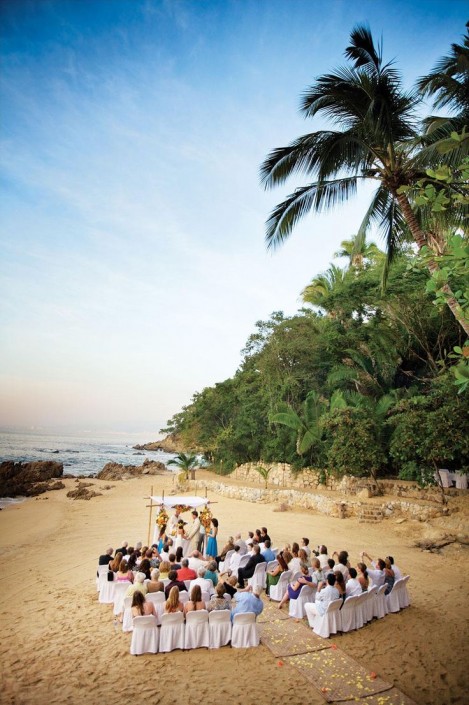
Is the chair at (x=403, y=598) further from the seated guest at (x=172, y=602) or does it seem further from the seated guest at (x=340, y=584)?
the seated guest at (x=172, y=602)

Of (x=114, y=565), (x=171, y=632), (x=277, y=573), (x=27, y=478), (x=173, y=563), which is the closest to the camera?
(x=171, y=632)

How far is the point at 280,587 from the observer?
7.80 meters

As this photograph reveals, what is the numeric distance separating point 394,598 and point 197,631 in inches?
153

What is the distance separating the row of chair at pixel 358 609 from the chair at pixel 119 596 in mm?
3391

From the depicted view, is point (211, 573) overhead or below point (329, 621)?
overhead

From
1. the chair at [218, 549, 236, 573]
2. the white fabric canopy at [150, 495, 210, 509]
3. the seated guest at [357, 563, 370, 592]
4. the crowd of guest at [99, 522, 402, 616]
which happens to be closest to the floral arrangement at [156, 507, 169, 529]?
the white fabric canopy at [150, 495, 210, 509]

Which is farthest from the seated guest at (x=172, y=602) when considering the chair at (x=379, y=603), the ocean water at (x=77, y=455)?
the ocean water at (x=77, y=455)

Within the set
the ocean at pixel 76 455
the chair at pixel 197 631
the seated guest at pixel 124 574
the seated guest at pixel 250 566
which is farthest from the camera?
the ocean at pixel 76 455

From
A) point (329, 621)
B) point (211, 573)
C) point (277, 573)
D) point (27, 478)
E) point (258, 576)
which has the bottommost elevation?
point (27, 478)

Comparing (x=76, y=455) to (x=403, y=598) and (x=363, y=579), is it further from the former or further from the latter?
(x=363, y=579)

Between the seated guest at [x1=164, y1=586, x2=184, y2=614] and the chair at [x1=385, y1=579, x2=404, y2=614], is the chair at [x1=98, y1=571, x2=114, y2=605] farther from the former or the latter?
the chair at [x1=385, y1=579, x2=404, y2=614]

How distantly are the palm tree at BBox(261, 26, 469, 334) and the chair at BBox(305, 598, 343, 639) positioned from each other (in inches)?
274

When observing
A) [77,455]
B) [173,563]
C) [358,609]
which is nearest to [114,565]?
→ [173,563]

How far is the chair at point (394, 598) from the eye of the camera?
718 centimetres
